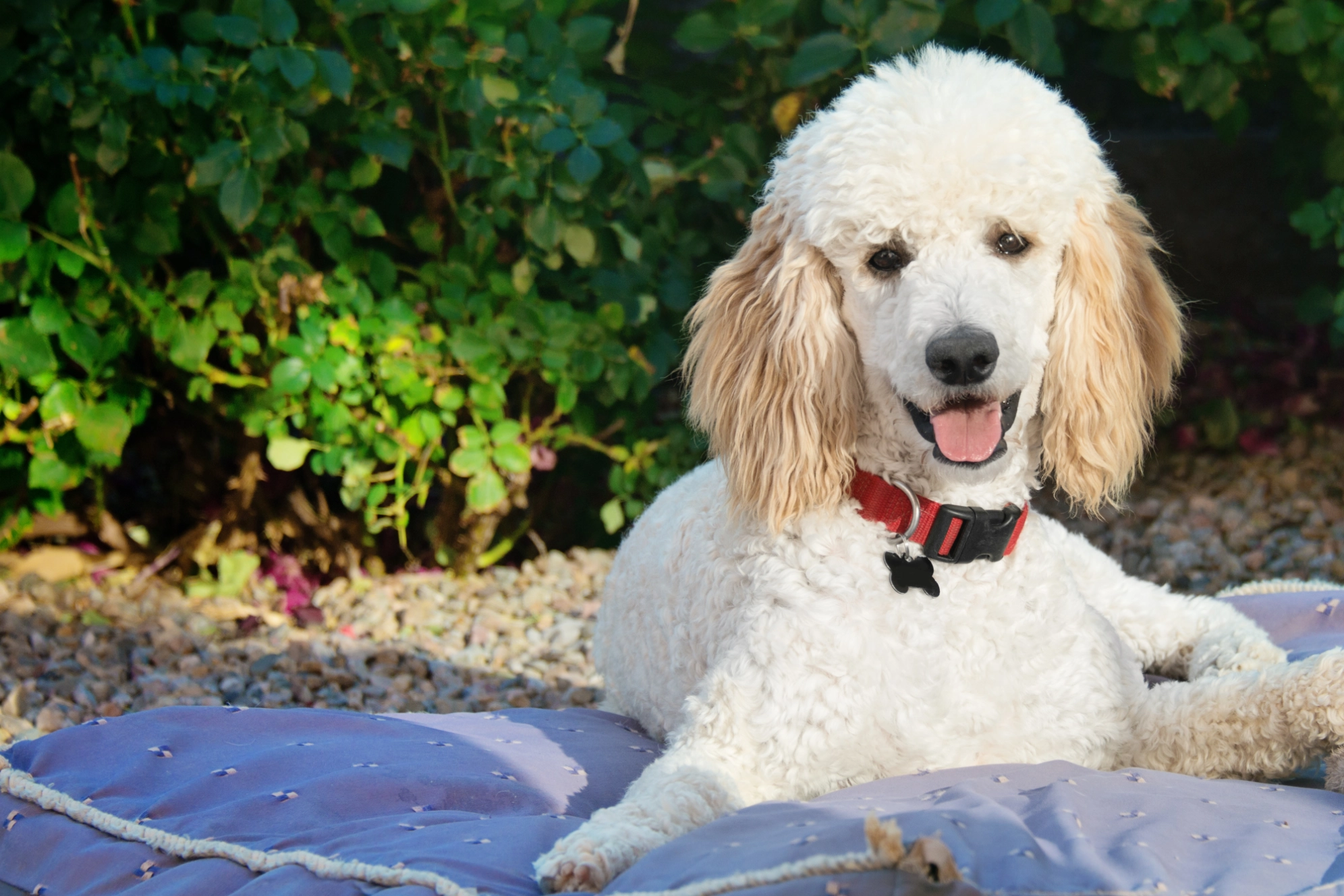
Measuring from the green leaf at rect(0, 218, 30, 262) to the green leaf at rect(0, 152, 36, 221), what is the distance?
3 centimetres

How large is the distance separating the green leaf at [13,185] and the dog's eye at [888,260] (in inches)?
93.3

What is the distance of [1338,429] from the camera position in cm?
434

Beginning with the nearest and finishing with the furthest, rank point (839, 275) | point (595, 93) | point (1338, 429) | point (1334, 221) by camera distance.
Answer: point (839, 275) → point (595, 93) → point (1334, 221) → point (1338, 429)

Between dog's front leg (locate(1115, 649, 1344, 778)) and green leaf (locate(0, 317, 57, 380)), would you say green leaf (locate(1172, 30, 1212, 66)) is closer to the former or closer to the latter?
dog's front leg (locate(1115, 649, 1344, 778))

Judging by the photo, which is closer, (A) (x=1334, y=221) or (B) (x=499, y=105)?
(B) (x=499, y=105)

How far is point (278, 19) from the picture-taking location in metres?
2.90

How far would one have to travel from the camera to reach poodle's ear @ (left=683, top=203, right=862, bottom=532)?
1.75m

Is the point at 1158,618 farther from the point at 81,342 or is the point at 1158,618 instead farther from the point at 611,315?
the point at 81,342

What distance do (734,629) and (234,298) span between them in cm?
212

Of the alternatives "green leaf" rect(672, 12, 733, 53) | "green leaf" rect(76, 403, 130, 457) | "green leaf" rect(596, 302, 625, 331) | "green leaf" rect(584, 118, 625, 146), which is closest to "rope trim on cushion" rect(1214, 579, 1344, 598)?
"green leaf" rect(596, 302, 625, 331)

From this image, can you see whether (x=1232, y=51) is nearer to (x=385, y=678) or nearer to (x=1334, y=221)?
(x=1334, y=221)

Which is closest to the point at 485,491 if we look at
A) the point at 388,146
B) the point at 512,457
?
the point at 512,457

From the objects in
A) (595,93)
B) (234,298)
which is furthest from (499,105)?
(234,298)

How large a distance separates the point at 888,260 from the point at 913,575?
0.46m
